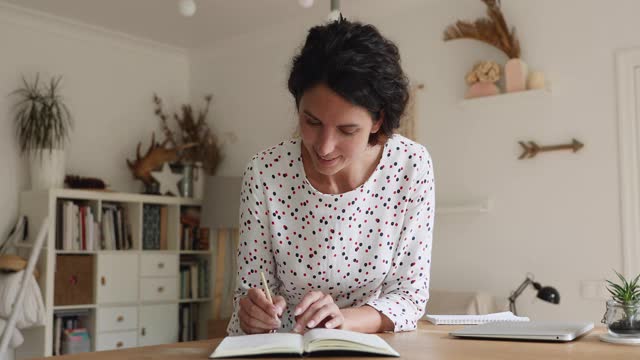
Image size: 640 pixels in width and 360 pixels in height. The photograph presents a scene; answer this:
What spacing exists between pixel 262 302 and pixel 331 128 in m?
0.37

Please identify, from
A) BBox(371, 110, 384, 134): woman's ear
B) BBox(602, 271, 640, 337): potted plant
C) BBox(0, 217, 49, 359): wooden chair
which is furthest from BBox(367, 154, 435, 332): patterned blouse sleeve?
BBox(0, 217, 49, 359): wooden chair

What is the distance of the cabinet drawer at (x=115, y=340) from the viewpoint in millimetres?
5172

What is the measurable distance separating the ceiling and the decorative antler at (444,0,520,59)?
0.64 meters

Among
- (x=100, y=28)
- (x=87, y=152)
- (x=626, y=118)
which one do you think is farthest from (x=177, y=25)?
(x=626, y=118)

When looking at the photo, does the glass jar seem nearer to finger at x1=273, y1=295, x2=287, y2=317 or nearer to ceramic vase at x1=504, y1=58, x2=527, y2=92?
finger at x1=273, y1=295, x2=287, y2=317

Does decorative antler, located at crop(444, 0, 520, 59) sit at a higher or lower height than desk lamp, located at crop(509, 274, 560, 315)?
higher

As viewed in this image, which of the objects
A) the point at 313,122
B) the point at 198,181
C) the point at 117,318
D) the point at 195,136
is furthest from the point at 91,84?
the point at 313,122

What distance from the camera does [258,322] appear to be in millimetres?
1543

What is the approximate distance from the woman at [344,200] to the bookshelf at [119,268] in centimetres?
348

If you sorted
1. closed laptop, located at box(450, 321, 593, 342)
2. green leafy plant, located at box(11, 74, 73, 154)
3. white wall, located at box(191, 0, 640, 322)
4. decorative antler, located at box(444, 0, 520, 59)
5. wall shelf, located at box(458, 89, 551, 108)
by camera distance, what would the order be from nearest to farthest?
1. closed laptop, located at box(450, 321, 593, 342)
2. white wall, located at box(191, 0, 640, 322)
3. wall shelf, located at box(458, 89, 551, 108)
4. decorative antler, located at box(444, 0, 520, 59)
5. green leafy plant, located at box(11, 74, 73, 154)

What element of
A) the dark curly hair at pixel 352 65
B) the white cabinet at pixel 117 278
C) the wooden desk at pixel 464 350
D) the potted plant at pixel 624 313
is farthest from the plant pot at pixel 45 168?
the potted plant at pixel 624 313

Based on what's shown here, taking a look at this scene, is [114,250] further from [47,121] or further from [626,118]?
[626,118]

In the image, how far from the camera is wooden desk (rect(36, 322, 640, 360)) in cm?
124

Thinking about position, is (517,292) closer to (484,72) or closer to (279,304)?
(484,72)
